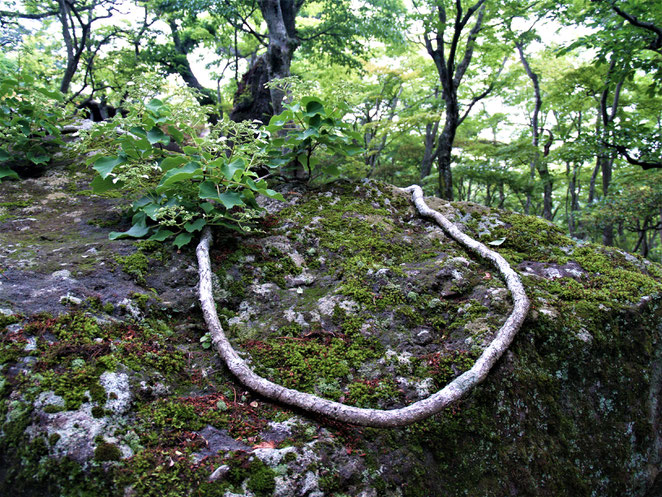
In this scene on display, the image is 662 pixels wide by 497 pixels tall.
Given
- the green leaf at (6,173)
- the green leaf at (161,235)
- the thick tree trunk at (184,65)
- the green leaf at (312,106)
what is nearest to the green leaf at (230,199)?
the green leaf at (161,235)

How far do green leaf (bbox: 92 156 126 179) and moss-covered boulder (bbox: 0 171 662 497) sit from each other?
84 cm

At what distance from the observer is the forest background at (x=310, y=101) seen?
338cm

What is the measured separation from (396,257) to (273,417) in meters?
2.07

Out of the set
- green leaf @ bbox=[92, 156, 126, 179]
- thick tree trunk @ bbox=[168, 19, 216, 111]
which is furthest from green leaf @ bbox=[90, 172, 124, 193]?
thick tree trunk @ bbox=[168, 19, 216, 111]

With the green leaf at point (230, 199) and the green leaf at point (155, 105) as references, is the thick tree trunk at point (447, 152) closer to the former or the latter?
the green leaf at point (230, 199)

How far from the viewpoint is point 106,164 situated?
10.8ft

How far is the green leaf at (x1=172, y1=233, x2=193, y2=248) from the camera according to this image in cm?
310

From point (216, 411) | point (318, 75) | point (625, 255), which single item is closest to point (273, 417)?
point (216, 411)

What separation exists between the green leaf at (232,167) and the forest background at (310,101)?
0.01 metres

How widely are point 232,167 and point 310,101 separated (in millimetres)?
1423

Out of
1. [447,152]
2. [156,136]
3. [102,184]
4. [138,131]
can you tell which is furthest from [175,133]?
[447,152]

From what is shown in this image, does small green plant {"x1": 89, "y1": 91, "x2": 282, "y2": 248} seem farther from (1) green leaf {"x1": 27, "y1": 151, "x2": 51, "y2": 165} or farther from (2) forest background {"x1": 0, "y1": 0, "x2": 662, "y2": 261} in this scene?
(1) green leaf {"x1": 27, "y1": 151, "x2": 51, "y2": 165}

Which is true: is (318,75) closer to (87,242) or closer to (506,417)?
(87,242)

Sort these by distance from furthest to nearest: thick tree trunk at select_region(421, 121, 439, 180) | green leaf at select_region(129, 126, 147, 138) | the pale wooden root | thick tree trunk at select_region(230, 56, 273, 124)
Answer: thick tree trunk at select_region(421, 121, 439, 180)
thick tree trunk at select_region(230, 56, 273, 124)
green leaf at select_region(129, 126, 147, 138)
the pale wooden root
